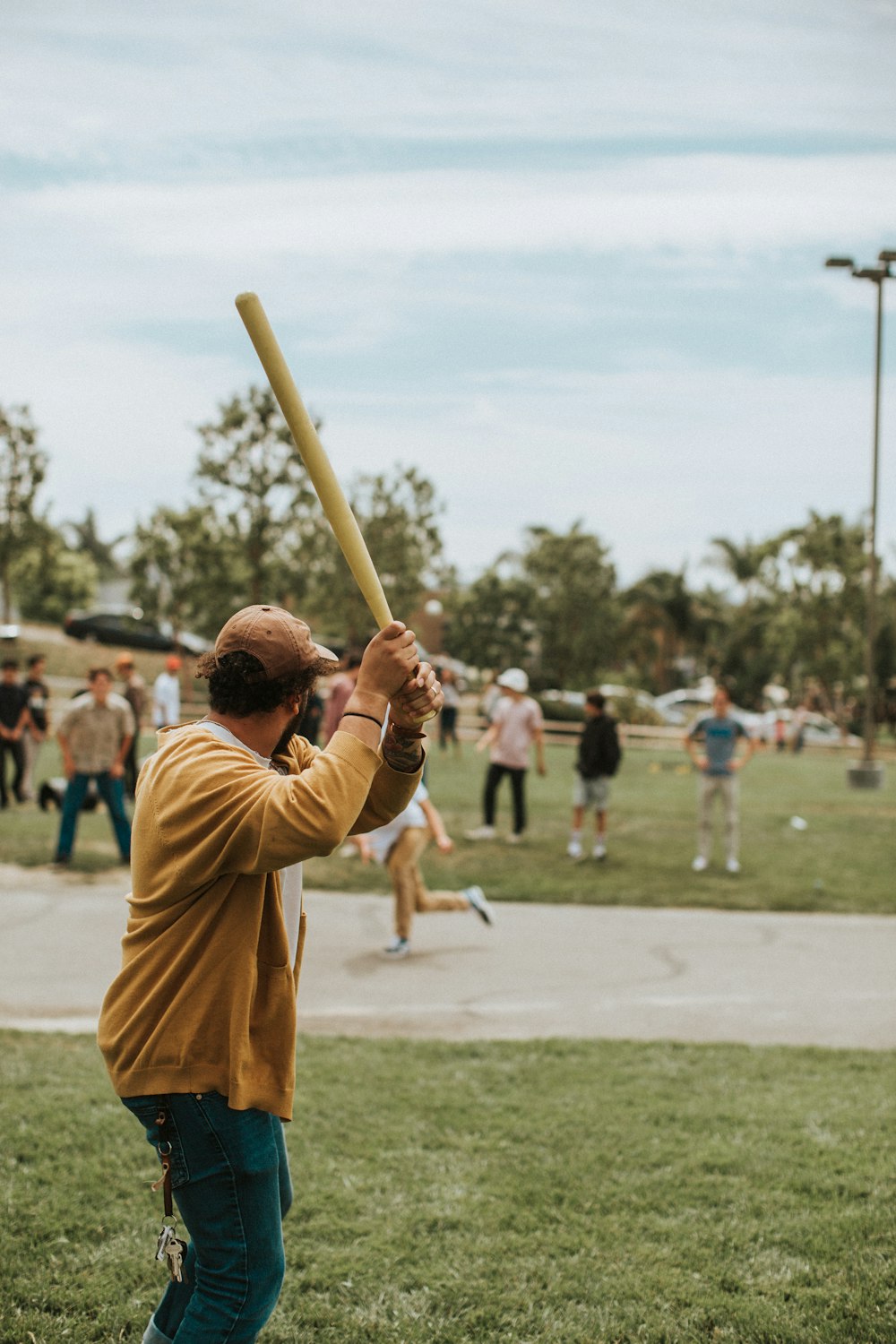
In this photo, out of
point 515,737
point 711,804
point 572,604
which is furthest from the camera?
point 572,604

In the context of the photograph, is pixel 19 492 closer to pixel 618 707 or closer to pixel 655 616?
pixel 618 707

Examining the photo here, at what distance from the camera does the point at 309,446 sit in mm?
2441

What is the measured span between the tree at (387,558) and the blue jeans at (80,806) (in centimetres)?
2333

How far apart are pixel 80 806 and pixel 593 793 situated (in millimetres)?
5218

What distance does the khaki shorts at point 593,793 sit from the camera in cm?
1312

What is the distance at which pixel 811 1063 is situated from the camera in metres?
6.31

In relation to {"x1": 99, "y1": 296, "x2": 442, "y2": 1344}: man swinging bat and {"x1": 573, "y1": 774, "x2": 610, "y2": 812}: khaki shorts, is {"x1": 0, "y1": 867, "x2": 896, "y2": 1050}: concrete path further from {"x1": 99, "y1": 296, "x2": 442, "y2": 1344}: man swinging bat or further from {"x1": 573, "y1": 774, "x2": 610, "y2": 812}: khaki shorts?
{"x1": 99, "y1": 296, "x2": 442, "y2": 1344}: man swinging bat

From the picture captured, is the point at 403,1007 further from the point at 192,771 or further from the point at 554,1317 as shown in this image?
the point at 192,771

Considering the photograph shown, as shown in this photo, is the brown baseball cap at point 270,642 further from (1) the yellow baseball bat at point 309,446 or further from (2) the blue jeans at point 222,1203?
(2) the blue jeans at point 222,1203

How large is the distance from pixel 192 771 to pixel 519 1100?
365 cm

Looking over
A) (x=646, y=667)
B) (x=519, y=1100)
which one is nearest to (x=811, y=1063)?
(x=519, y=1100)

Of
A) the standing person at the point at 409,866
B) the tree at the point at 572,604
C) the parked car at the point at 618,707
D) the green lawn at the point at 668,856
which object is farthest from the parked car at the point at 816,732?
the standing person at the point at 409,866

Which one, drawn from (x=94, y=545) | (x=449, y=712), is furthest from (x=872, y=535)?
(x=94, y=545)

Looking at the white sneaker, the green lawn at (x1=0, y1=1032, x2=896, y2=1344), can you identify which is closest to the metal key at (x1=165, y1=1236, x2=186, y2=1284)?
the green lawn at (x1=0, y1=1032, x2=896, y2=1344)
